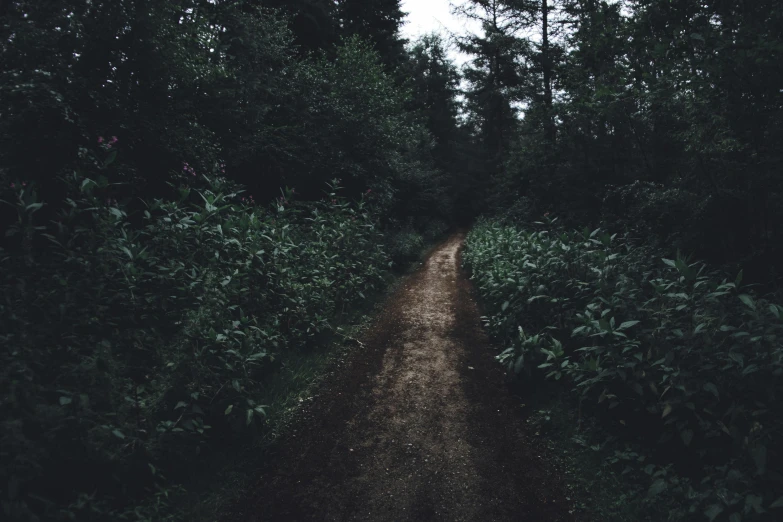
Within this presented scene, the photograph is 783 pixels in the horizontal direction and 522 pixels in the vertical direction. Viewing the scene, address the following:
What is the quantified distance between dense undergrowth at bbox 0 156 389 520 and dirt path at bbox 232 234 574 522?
2.53ft

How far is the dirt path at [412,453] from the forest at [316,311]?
37 mm

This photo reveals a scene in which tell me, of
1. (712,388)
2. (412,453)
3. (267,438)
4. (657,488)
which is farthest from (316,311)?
(712,388)

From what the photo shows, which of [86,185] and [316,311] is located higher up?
[86,185]

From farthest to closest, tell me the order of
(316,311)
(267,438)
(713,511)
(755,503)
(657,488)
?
(316,311) → (267,438) → (657,488) → (713,511) → (755,503)

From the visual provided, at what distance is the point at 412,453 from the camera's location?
375cm

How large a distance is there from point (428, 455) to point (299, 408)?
1788 mm

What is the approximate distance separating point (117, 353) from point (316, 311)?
3630mm

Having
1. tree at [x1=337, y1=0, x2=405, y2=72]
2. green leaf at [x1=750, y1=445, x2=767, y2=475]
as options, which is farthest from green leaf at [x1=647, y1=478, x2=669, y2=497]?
tree at [x1=337, y1=0, x2=405, y2=72]

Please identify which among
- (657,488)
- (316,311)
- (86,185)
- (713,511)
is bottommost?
(657,488)

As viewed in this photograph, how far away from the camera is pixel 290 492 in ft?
10.6

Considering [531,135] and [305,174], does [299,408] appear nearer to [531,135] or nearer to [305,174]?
[305,174]

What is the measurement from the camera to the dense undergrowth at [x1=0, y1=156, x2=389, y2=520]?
235cm

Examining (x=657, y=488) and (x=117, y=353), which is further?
(x=117, y=353)

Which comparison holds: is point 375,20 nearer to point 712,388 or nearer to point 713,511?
point 712,388
